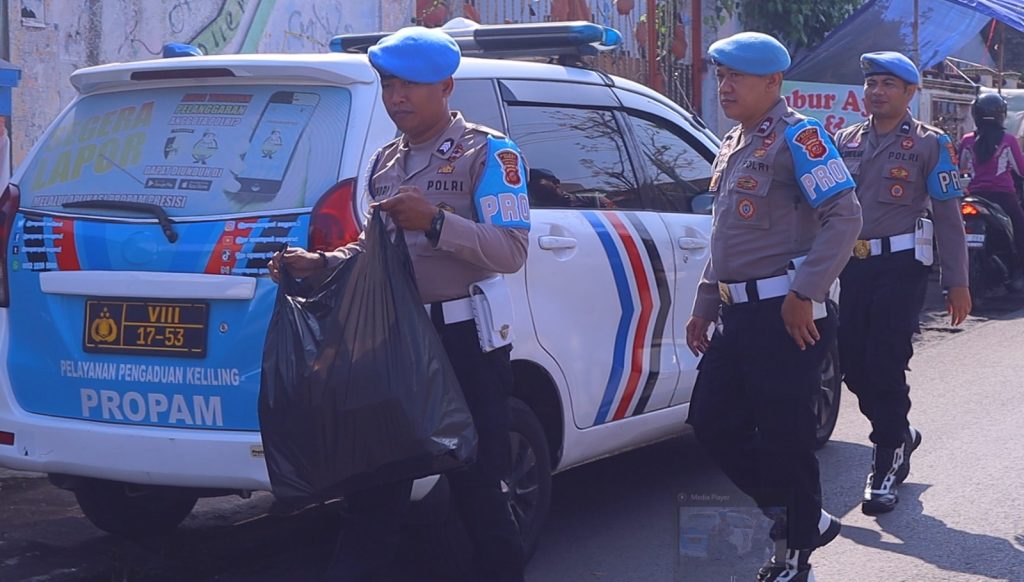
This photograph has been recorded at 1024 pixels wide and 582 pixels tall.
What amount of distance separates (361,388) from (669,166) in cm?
261

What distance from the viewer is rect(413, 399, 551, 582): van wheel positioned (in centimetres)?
435

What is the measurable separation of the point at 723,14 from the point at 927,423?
9.01m

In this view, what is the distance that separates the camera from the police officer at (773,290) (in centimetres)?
407

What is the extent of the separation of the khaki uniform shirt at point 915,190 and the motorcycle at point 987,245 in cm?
587

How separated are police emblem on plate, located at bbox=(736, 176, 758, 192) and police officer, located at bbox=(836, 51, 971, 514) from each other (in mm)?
1391

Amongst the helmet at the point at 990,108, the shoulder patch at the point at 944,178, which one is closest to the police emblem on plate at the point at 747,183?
the shoulder patch at the point at 944,178

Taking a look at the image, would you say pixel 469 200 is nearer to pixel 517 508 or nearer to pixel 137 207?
pixel 137 207

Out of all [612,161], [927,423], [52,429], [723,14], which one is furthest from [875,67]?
[723,14]

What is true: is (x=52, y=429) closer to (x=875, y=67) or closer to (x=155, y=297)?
(x=155, y=297)

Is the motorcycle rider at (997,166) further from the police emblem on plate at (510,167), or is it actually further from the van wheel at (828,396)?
the police emblem on plate at (510,167)

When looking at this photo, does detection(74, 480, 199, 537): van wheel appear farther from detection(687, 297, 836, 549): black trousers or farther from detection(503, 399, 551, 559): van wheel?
detection(687, 297, 836, 549): black trousers

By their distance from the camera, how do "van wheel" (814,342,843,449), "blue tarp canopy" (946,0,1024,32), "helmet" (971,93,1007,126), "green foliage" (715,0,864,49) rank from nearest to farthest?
1. "van wheel" (814,342,843,449)
2. "helmet" (971,93,1007,126)
3. "blue tarp canopy" (946,0,1024,32)
4. "green foliage" (715,0,864,49)

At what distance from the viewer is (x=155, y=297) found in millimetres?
4090

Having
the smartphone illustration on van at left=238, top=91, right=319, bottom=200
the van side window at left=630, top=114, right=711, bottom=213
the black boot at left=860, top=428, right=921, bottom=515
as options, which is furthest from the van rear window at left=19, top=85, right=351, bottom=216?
the black boot at left=860, top=428, right=921, bottom=515
